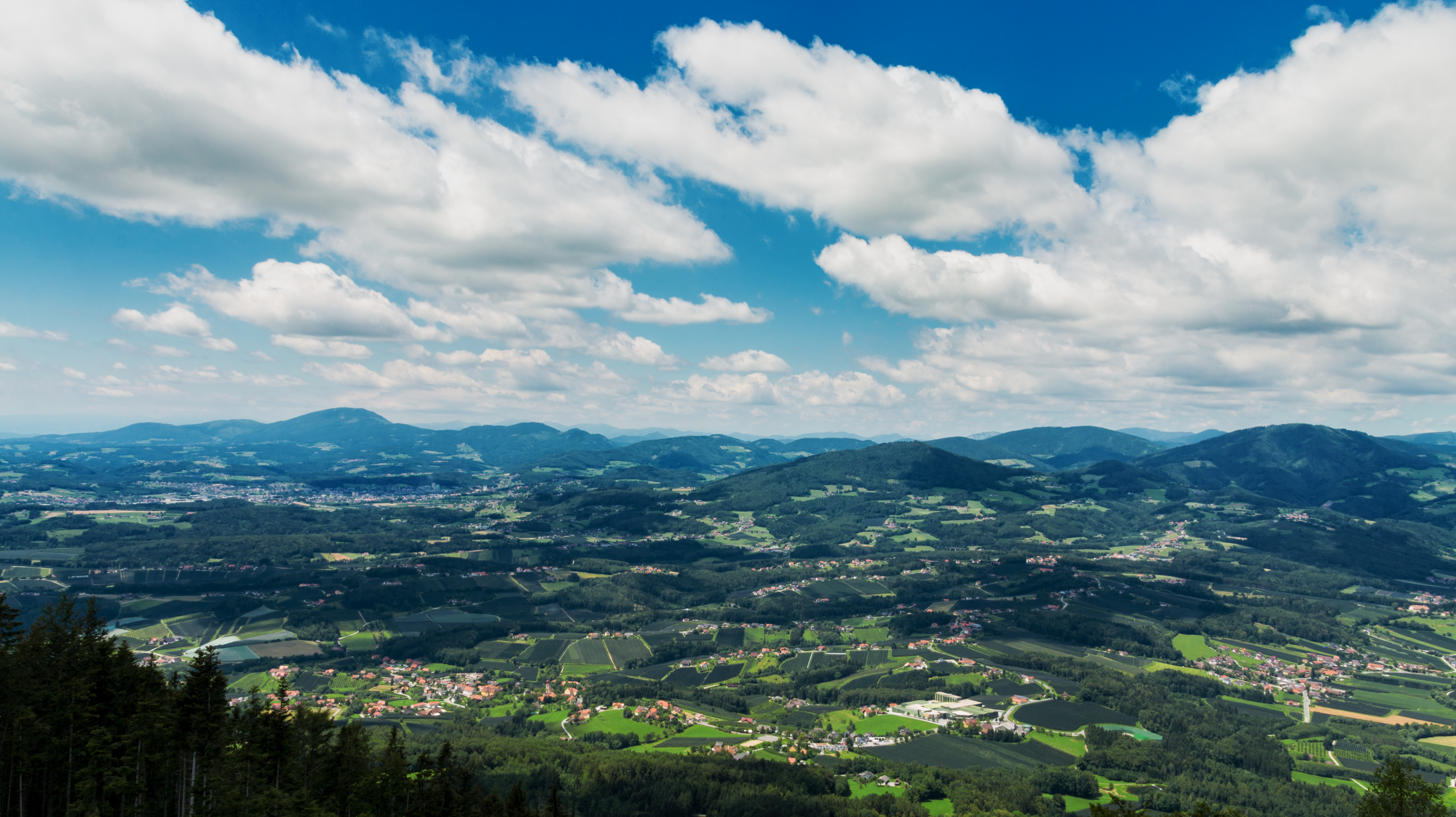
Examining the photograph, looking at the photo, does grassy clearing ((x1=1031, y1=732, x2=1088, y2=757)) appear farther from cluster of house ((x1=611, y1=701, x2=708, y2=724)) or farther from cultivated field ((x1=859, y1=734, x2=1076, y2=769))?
cluster of house ((x1=611, y1=701, x2=708, y2=724))

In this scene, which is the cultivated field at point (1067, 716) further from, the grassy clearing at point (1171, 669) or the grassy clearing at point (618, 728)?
the grassy clearing at point (618, 728)

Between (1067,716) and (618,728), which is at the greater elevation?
(618,728)

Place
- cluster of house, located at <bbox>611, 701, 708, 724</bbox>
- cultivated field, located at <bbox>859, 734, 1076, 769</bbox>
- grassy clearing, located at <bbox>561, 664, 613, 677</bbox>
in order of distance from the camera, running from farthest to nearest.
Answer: grassy clearing, located at <bbox>561, 664, 613, 677</bbox>
cluster of house, located at <bbox>611, 701, 708, 724</bbox>
cultivated field, located at <bbox>859, 734, 1076, 769</bbox>

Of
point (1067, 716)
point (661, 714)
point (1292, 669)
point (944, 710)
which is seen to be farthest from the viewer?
point (1292, 669)

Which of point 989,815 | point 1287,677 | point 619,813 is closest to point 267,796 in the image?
point 619,813

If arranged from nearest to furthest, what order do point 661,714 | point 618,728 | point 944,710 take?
1. point 618,728
2. point 661,714
3. point 944,710

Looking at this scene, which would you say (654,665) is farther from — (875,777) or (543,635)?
(875,777)

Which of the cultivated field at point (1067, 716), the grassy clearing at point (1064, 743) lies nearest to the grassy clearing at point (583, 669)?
the cultivated field at point (1067, 716)

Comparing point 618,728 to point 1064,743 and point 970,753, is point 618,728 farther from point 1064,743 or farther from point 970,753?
point 1064,743

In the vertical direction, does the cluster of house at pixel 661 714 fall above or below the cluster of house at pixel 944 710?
above

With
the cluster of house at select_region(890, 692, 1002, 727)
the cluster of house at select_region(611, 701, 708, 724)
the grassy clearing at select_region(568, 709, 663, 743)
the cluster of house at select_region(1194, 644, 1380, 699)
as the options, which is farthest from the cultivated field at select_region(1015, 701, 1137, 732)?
the grassy clearing at select_region(568, 709, 663, 743)

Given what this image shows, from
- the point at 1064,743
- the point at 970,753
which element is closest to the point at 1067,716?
the point at 1064,743
